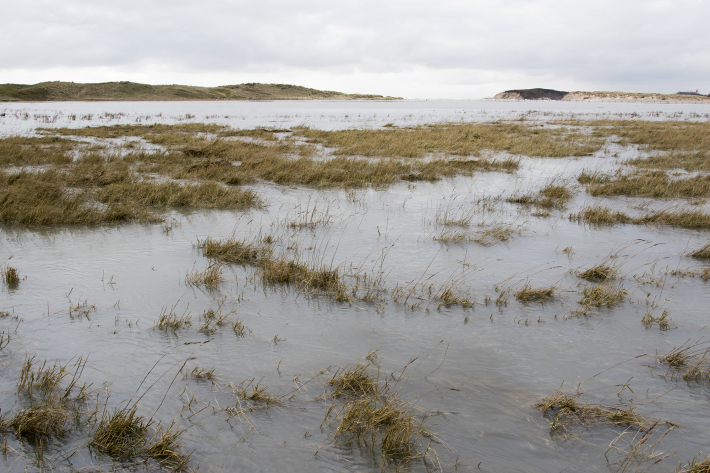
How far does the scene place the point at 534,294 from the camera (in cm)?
616

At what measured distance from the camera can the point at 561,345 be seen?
16.3 feet

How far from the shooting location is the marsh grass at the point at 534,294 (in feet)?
20.1

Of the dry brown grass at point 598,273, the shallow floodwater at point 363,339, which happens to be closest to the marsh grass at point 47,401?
the shallow floodwater at point 363,339

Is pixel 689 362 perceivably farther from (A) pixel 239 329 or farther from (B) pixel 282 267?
(B) pixel 282 267

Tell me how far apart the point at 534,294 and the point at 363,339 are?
8.96 ft

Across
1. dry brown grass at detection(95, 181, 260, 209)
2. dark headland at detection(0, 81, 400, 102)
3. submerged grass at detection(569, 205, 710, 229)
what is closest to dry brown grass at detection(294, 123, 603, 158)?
dry brown grass at detection(95, 181, 260, 209)

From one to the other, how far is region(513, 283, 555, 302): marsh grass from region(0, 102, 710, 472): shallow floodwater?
186 mm

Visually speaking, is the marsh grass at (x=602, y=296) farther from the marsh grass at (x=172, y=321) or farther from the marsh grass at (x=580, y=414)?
the marsh grass at (x=172, y=321)

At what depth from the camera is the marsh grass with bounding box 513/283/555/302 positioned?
20.1 ft

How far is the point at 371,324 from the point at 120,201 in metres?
8.11

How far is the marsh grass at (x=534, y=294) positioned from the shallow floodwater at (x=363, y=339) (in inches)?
7.3

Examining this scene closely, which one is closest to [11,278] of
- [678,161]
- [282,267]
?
[282,267]

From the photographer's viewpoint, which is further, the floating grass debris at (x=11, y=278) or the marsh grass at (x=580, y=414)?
the floating grass debris at (x=11, y=278)

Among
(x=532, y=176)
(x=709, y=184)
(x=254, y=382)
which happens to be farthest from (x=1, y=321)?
(x=709, y=184)
